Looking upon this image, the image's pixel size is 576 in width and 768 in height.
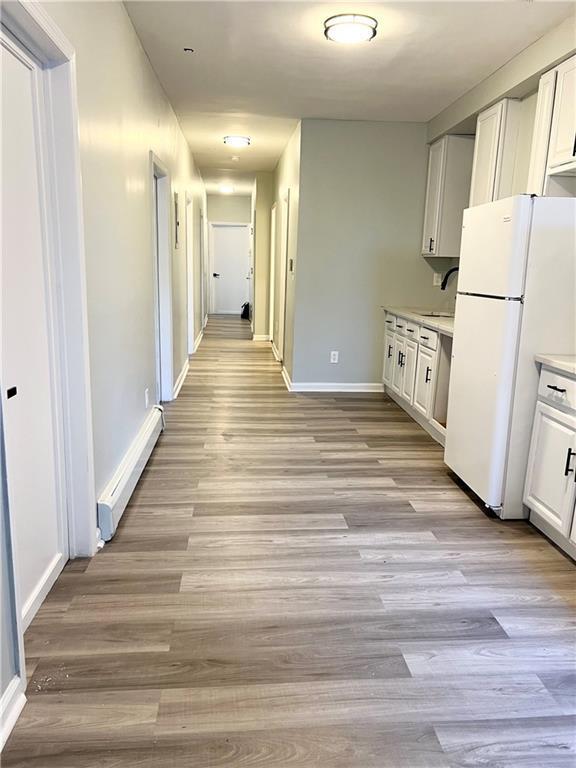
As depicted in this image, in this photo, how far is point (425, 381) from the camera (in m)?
4.20

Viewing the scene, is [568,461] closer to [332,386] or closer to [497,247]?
[497,247]

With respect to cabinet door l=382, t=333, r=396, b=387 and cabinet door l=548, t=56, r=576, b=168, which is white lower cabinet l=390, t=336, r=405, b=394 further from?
cabinet door l=548, t=56, r=576, b=168

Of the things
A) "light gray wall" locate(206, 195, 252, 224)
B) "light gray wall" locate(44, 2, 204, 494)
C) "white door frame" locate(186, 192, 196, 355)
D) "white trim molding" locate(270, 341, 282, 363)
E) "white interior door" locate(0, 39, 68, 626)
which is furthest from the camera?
"light gray wall" locate(206, 195, 252, 224)

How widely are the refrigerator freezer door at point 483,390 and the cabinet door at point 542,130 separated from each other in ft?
2.68

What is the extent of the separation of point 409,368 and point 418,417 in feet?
1.39

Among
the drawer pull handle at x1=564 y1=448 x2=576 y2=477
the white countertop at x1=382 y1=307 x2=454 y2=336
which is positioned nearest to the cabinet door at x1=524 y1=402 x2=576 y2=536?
the drawer pull handle at x1=564 y1=448 x2=576 y2=477

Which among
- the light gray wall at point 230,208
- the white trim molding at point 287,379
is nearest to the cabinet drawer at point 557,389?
the white trim molding at point 287,379

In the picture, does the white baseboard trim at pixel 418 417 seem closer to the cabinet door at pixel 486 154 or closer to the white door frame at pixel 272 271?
the cabinet door at pixel 486 154

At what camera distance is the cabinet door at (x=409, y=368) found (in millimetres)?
4442

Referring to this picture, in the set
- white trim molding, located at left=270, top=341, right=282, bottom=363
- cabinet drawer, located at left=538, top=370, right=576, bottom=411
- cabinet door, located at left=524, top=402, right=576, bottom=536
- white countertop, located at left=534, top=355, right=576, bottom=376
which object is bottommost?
white trim molding, located at left=270, top=341, right=282, bottom=363

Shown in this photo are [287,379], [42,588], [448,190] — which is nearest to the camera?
[42,588]

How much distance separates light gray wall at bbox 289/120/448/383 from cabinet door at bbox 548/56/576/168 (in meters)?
2.22

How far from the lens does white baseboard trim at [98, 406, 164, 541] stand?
7.92ft

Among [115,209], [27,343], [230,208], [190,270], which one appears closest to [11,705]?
[27,343]
